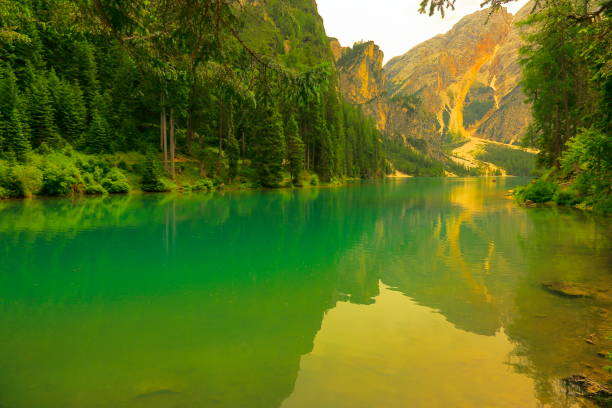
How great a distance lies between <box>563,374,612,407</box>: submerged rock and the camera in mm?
4295

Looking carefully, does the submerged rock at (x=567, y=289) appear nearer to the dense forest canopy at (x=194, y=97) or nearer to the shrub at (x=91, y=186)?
the dense forest canopy at (x=194, y=97)

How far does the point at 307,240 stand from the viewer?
51.8ft

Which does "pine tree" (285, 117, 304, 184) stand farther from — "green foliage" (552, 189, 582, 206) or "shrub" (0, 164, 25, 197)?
"green foliage" (552, 189, 582, 206)

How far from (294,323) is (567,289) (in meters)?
6.74

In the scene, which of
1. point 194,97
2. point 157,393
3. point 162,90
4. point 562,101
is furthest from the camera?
point 194,97

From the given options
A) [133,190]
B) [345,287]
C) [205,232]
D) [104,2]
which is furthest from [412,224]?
[133,190]

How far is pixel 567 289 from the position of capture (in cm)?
867

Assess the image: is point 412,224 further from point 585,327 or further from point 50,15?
point 50,15

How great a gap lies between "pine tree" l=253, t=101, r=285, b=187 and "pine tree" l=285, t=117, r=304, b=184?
3132 mm

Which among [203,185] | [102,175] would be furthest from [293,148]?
[102,175]

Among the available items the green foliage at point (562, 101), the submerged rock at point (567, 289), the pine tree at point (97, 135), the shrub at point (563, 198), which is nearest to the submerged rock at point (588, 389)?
the submerged rock at point (567, 289)

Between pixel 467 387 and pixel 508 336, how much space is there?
2105 mm

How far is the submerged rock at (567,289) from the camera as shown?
828 cm

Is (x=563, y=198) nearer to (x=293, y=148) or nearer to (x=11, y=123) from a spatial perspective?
(x=293, y=148)
